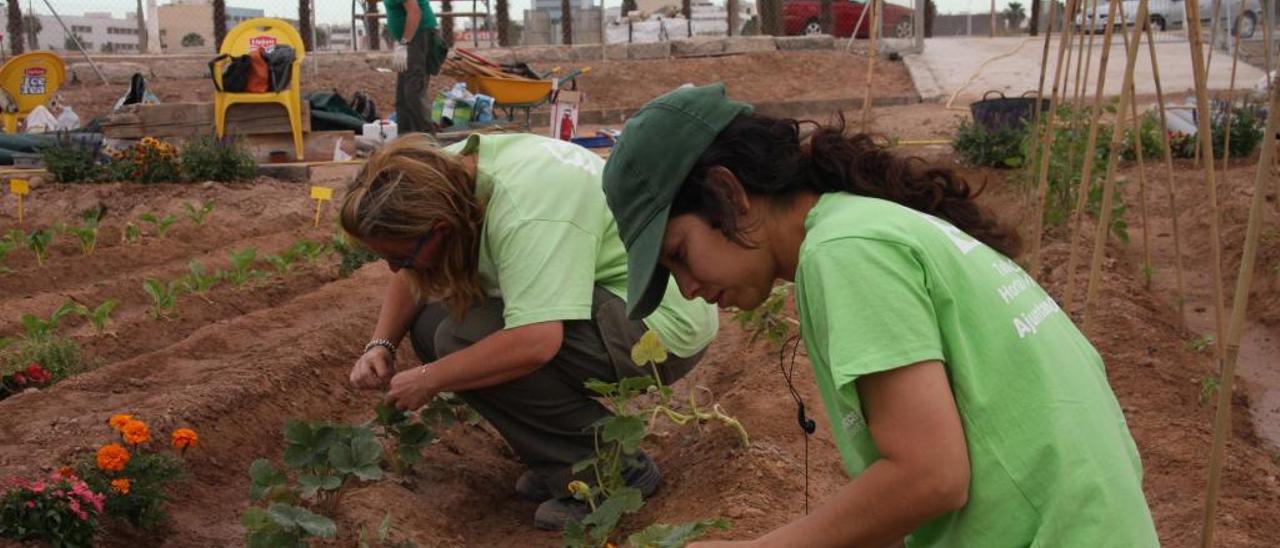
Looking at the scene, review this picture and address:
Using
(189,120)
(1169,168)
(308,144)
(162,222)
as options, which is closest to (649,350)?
(1169,168)

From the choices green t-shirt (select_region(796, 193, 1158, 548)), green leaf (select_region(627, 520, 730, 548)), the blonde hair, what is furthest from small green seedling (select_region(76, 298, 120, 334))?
green t-shirt (select_region(796, 193, 1158, 548))

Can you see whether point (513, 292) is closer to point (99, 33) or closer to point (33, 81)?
point (33, 81)

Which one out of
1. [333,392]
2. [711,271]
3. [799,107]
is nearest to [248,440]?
[333,392]

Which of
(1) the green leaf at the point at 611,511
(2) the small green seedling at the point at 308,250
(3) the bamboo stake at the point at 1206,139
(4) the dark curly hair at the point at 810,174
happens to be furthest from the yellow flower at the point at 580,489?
(2) the small green seedling at the point at 308,250

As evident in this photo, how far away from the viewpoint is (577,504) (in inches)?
133

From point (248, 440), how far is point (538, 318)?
1454 millimetres

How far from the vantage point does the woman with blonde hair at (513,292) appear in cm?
286

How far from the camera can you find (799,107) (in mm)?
15945

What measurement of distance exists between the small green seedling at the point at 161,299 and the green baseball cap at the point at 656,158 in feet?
13.1

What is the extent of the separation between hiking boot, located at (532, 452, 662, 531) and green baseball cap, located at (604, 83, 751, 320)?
5.62ft

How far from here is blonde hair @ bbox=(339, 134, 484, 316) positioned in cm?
278

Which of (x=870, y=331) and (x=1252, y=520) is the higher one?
(x=870, y=331)

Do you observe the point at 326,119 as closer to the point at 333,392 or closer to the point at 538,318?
the point at 333,392

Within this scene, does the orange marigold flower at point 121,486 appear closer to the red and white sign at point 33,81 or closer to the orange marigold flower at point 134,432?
the orange marigold flower at point 134,432
